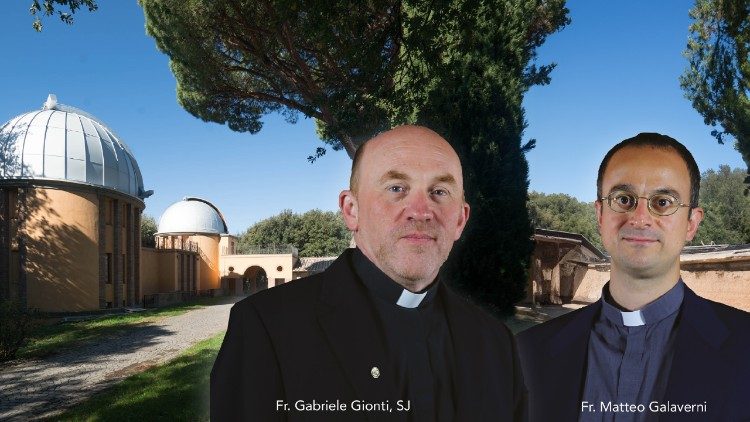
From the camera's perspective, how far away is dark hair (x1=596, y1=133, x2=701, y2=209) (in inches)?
79.1

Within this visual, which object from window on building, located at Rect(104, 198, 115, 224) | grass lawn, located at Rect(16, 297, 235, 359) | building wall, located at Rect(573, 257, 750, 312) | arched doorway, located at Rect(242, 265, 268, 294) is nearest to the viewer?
building wall, located at Rect(573, 257, 750, 312)

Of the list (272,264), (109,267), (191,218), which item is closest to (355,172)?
(109,267)

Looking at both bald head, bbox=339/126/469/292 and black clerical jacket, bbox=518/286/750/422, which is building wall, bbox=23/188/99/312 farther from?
black clerical jacket, bbox=518/286/750/422

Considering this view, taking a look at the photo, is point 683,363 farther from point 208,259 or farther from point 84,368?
point 208,259

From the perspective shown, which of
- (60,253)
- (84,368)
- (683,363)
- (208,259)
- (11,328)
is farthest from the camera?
(208,259)

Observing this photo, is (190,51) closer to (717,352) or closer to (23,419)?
(23,419)

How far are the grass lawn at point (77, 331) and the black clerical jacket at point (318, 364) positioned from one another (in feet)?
46.3

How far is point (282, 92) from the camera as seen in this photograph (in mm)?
14578

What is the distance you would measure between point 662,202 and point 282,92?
1362cm

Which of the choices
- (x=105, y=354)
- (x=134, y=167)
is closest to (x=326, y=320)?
(x=105, y=354)

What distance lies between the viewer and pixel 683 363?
189 cm

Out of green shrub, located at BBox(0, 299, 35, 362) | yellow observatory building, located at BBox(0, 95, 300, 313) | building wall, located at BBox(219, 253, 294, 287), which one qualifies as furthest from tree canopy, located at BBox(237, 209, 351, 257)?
green shrub, located at BBox(0, 299, 35, 362)

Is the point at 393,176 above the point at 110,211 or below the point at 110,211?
below

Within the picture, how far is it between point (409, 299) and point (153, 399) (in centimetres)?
739
